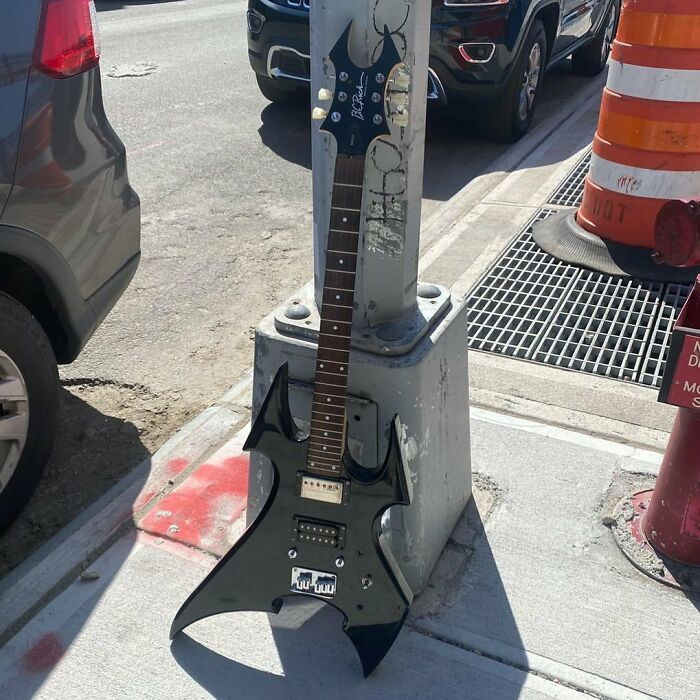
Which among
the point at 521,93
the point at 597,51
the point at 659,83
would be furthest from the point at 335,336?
the point at 597,51

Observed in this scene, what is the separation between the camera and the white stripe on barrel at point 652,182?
4137 millimetres

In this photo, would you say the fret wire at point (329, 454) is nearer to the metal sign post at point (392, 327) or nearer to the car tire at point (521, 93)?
the metal sign post at point (392, 327)

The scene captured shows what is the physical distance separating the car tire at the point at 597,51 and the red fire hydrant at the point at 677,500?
7.03 m

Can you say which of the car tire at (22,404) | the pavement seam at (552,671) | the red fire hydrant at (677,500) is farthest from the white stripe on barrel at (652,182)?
the car tire at (22,404)

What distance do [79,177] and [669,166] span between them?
2877 millimetres

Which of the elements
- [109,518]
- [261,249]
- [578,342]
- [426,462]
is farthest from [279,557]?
[261,249]

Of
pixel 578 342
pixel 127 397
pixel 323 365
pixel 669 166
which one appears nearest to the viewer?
pixel 323 365

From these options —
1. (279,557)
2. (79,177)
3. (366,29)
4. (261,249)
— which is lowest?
(261,249)

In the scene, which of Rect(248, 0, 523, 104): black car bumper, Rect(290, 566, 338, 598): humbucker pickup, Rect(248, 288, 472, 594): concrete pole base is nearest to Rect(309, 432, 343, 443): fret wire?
Rect(248, 288, 472, 594): concrete pole base

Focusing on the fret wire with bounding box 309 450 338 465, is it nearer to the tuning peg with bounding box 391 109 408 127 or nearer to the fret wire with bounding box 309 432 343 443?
the fret wire with bounding box 309 432 343 443

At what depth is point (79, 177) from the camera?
2.69 meters

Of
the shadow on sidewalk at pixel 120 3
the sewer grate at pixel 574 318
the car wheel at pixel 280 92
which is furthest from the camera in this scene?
the shadow on sidewalk at pixel 120 3

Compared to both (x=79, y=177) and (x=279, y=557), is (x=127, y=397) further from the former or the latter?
(x=279, y=557)

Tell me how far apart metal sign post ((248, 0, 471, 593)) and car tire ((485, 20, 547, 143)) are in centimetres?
416
